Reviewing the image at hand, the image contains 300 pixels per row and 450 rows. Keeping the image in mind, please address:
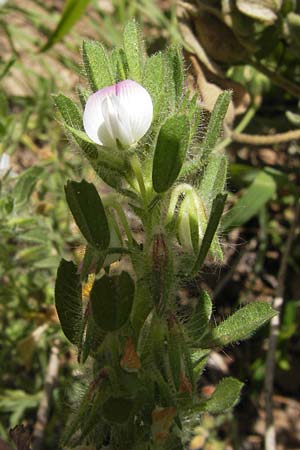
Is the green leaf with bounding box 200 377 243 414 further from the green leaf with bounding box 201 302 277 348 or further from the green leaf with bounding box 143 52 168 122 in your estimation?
the green leaf with bounding box 143 52 168 122

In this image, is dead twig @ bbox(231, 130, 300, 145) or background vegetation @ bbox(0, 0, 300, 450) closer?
background vegetation @ bbox(0, 0, 300, 450)

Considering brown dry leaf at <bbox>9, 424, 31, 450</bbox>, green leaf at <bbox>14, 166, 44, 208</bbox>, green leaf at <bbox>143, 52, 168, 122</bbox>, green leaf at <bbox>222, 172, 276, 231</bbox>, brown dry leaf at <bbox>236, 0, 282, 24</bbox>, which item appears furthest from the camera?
green leaf at <bbox>222, 172, 276, 231</bbox>

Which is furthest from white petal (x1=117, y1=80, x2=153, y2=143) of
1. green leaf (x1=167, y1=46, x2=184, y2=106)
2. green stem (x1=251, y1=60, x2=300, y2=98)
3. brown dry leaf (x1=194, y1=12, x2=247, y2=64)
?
green stem (x1=251, y1=60, x2=300, y2=98)

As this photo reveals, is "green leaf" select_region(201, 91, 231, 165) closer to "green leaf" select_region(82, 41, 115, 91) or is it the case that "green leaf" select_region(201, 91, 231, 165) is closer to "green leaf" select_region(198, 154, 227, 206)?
"green leaf" select_region(198, 154, 227, 206)

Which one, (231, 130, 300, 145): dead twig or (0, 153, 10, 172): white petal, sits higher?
(0, 153, 10, 172): white petal

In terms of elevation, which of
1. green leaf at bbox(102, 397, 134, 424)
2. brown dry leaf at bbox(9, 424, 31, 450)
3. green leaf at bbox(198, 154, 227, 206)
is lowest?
brown dry leaf at bbox(9, 424, 31, 450)

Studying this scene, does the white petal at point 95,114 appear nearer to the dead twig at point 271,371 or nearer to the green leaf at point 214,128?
the green leaf at point 214,128

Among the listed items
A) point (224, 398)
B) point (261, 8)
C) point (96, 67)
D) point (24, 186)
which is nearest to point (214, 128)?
point (96, 67)

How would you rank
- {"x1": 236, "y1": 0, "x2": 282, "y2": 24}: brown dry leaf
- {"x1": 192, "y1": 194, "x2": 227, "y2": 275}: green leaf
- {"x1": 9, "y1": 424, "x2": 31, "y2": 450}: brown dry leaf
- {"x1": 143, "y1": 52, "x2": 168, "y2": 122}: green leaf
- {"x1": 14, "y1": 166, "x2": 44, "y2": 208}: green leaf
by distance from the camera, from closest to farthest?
{"x1": 192, "y1": 194, "x2": 227, "y2": 275}: green leaf
{"x1": 143, "y1": 52, "x2": 168, "y2": 122}: green leaf
{"x1": 9, "y1": 424, "x2": 31, "y2": 450}: brown dry leaf
{"x1": 14, "y1": 166, "x2": 44, "y2": 208}: green leaf
{"x1": 236, "y1": 0, "x2": 282, "y2": 24}: brown dry leaf

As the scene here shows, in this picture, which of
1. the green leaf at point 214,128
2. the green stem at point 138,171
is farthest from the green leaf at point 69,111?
the green leaf at point 214,128
